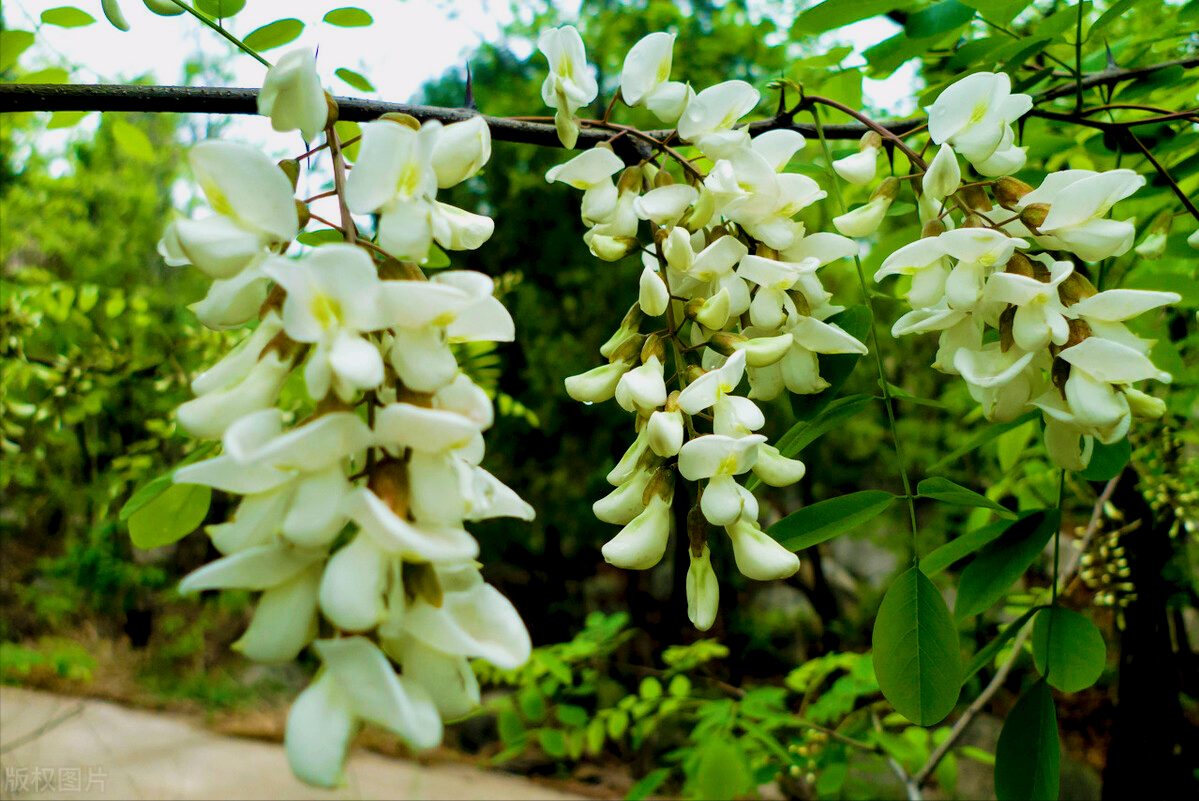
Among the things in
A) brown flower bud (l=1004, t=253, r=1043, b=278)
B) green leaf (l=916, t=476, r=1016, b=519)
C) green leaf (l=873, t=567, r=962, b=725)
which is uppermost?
brown flower bud (l=1004, t=253, r=1043, b=278)

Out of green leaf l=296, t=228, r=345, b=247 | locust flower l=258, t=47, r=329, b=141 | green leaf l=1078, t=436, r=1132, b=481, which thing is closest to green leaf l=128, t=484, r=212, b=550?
green leaf l=296, t=228, r=345, b=247

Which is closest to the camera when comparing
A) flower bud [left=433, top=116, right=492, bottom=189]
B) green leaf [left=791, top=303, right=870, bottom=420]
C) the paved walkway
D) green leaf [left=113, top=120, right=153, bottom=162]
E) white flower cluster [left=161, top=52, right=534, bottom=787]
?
white flower cluster [left=161, top=52, right=534, bottom=787]

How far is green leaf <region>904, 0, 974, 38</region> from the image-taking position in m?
0.56

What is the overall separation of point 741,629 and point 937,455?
4.37ft

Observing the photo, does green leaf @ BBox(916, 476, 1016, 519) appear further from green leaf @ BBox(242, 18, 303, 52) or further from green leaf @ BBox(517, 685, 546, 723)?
green leaf @ BBox(517, 685, 546, 723)

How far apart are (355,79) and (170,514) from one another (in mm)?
349

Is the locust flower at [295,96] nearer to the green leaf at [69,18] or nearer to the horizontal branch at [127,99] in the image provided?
the horizontal branch at [127,99]

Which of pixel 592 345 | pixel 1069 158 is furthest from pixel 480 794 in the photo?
pixel 1069 158

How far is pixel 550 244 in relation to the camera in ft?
12.2

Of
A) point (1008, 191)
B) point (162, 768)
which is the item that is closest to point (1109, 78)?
point (1008, 191)

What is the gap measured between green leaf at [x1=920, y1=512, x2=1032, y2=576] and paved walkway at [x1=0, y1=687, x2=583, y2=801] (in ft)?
7.69

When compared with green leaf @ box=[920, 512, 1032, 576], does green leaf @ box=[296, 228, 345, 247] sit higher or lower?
higher

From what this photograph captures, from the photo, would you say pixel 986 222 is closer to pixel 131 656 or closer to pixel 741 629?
pixel 741 629

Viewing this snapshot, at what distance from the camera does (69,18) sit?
54cm
